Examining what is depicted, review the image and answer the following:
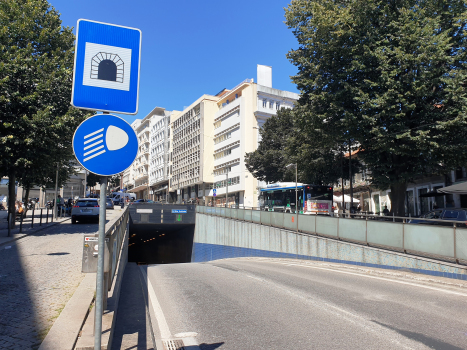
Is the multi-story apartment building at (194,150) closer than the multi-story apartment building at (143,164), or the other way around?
the multi-story apartment building at (194,150)

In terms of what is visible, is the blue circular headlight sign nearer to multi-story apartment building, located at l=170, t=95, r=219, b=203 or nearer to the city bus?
the city bus

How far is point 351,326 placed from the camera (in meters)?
5.89

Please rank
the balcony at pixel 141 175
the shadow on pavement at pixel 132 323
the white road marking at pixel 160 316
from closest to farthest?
the shadow on pavement at pixel 132 323 < the white road marking at pixel 160 316 < the balcony at pixel 141 175

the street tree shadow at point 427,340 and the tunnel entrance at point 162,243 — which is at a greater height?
the street tree shadow at point 427,340

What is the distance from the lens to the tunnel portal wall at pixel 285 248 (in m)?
12.4

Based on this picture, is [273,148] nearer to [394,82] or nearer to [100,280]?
[394,82]

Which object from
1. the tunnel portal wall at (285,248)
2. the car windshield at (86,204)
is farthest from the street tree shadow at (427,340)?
the car windshield at (86,204)

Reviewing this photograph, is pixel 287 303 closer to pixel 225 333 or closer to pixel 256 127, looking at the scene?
pixel 225 333

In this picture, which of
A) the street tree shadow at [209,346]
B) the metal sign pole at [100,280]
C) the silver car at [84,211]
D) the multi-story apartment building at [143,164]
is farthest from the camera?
the multi-story apartment building at [143,164]

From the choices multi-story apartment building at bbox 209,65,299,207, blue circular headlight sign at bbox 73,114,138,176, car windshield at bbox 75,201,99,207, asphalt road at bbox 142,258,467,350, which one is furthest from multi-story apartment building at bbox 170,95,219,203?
blue circular headlight sign at bbox 73,114,138,176

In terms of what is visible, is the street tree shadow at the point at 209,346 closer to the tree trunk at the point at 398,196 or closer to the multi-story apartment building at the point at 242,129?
the tree trunk at the point at 398,196

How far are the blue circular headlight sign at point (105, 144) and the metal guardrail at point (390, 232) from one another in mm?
10549

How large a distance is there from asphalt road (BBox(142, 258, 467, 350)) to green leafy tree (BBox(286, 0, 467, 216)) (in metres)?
12.0

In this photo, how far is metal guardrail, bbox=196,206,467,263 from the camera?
37.3 ft
